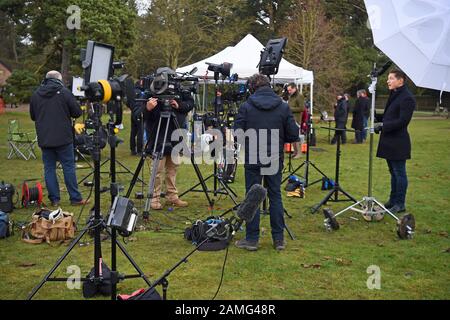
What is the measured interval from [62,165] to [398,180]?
4.96 m

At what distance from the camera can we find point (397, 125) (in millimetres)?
7059

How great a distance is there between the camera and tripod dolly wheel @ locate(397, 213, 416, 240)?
6.29 meters

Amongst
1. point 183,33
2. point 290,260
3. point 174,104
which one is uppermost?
point 183,33

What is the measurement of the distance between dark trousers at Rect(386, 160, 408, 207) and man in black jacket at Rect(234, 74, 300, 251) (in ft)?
7.32

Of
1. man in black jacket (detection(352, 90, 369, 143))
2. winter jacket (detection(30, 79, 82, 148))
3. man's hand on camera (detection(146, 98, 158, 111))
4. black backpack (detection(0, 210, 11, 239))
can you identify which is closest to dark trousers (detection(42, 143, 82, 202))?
winter jacket (detection(30, 79, 82, 148))

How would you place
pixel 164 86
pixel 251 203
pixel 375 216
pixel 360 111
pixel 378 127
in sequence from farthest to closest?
pixel 360 111, pixel 375 216, pixel 378 127, pixel 164 86, pixel 251 203

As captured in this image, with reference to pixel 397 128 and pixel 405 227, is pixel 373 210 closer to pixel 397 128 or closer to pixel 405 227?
pixel 405 227

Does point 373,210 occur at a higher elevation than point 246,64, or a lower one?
lower

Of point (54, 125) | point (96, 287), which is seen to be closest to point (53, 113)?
point (54, 125)

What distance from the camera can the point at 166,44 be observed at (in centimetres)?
3331

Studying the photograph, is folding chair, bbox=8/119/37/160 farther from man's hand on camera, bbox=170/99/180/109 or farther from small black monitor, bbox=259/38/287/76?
small black monitor, bbox=259/38/287/76
